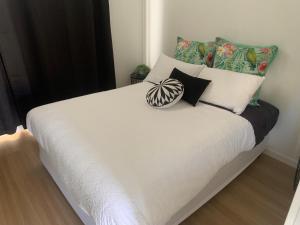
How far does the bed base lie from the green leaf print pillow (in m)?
0.51

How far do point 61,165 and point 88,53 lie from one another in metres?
1.72

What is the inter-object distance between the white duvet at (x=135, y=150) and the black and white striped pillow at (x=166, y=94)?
0.19 ft

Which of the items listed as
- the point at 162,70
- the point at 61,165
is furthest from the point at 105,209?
the point at 162,70

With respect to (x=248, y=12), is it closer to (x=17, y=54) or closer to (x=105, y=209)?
(x=105, y=209)

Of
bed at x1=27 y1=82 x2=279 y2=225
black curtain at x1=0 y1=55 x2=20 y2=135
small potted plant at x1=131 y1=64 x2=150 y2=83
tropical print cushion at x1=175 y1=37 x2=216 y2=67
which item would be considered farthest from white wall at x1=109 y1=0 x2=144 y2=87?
black curtain at x1=0 y1=55 x2=20 y2=135

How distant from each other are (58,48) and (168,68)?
1247mm

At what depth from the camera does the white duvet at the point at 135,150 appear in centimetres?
106

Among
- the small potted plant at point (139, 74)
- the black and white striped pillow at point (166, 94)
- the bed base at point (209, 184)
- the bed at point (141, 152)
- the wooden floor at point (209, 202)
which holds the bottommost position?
the wooden floor at point (209, 202)

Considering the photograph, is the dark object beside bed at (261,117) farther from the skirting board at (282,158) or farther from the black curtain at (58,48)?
the black curtain at (58,48)

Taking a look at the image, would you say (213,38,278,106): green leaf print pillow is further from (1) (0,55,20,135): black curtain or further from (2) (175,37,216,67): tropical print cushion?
(1) (0,55,20,135): black curtain

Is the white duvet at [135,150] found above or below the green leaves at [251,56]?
below

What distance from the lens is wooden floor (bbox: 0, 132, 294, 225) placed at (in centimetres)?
158

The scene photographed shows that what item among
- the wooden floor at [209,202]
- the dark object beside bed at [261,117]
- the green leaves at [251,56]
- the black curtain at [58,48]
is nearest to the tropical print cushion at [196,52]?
the green leaves at [251,56]

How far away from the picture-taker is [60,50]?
253cm
